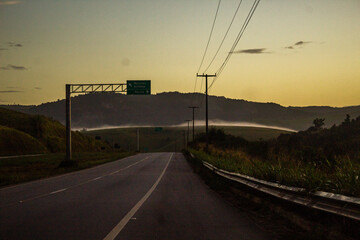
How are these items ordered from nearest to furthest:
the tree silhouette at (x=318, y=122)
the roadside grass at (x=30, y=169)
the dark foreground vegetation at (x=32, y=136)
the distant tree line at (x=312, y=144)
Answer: the distant tree line at (x=312, y=144), the roadside grass at (x=30, y=169), the dark foreground vegetation at (x=32, y=136), the tree silhouette at (x=318, y=122)

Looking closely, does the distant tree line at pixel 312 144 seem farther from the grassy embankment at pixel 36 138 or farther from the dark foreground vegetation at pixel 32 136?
the dark foreground vegetation at pixel 32 136

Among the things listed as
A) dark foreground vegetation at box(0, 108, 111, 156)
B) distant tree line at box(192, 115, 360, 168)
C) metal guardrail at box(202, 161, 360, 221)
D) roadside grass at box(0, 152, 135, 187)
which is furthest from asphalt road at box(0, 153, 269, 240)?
dark foreground vegetation at box(0, 108, 111, 156)

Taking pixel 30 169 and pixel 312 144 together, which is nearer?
pixel 312 144

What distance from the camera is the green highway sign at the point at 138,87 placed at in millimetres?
44906

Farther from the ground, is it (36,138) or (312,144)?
(312,144)

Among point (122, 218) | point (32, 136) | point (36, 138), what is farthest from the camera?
point (36, 138)

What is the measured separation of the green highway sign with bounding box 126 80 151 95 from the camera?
44.9 meters

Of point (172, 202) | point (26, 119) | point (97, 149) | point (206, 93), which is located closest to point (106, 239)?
point (172, 202)

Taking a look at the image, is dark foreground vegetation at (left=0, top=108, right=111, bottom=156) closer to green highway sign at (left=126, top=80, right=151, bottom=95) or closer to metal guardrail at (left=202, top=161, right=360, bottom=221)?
green highway sign at (left=126, top=80, right=151, bottom=95)

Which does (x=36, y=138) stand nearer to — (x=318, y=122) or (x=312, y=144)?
(x=318, y=122)

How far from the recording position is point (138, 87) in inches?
1795

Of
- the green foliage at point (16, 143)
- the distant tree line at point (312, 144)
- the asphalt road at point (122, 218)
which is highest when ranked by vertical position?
the distant tree line at point (312, 144)

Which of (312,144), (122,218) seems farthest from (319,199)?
(312,144)

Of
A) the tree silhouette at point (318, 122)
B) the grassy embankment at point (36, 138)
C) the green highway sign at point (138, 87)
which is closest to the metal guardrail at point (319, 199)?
the green highway sign at point (138, 87)
